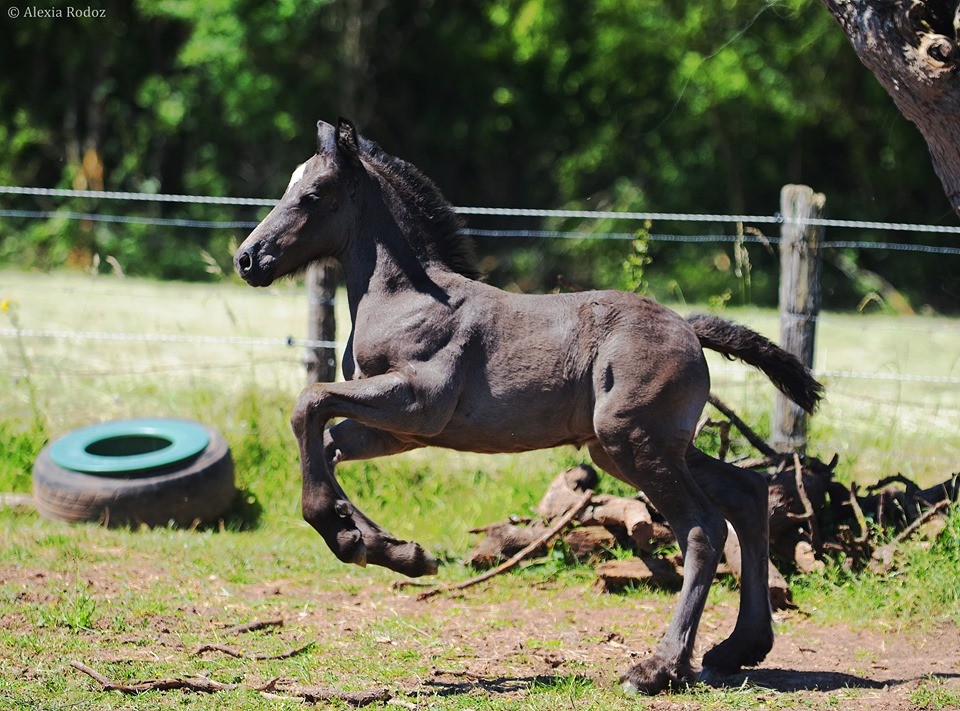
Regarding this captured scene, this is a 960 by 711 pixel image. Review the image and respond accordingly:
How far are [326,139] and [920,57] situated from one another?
8.71ft

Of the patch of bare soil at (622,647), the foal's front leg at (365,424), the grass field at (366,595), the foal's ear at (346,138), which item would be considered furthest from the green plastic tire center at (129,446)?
the foal's ear at (346,138)

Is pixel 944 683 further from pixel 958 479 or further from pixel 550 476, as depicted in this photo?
pixel 550 476

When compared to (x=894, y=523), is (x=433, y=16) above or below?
above

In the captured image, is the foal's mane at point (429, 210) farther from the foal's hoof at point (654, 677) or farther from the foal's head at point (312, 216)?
the foal's hoof at point (654, 677)

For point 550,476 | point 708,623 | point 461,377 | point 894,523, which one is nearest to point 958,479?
point 894,523

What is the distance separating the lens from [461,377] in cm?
505

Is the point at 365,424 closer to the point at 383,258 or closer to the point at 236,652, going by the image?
the point at 383,258

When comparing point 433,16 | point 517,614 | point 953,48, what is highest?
point 433,16

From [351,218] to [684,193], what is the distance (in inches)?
509

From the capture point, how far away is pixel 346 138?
17.0 ft

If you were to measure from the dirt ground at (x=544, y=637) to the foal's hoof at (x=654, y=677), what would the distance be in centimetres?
10

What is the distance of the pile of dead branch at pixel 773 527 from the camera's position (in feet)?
20.9

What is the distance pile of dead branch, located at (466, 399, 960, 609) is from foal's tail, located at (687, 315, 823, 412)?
34.5 inches

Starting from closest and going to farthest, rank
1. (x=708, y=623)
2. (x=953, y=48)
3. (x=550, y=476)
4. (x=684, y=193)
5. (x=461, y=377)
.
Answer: (x=953, y=48), (x=461, y=377), (x=708, y=623), (x=550, y=476), (x=684, y=193)
